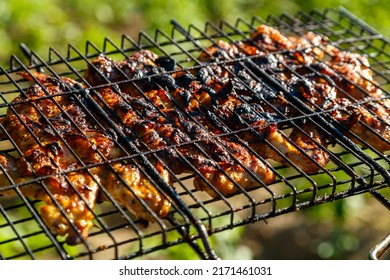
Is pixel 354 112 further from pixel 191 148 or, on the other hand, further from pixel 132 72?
pixel 132 72

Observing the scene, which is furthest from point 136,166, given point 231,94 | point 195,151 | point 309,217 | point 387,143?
point 309,217

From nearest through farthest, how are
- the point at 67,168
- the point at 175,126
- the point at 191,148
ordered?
the point at 67,168 < the point at 191,148 < the point at 175,126

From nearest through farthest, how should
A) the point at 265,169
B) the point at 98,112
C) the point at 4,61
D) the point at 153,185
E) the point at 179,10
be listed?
the point at 153,185 → the point at 265,169 → the point at 98,112 → the point at 4,61 → the point at 179,10

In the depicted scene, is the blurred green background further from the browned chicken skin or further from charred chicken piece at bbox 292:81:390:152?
charred chicken piece at bbox 292:81:390:152

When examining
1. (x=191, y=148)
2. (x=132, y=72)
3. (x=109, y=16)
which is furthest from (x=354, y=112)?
(x=109, y=16)

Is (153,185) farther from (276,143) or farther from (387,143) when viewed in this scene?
(387,143)
